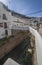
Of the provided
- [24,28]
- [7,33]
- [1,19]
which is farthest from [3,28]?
[1,19]

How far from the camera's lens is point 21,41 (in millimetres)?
15555

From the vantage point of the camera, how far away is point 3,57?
41.3 ft

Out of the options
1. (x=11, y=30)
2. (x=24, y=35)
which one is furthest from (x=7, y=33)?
(x=24, y=35)

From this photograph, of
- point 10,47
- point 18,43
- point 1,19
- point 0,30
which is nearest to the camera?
point 10,47

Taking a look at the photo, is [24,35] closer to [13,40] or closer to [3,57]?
[13,40]

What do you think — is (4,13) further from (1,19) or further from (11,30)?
(11,30)

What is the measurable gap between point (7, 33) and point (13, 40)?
15.4 ft

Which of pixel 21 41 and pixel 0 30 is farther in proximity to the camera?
pixel 0 30

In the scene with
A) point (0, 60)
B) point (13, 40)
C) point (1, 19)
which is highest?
point (1, 19)

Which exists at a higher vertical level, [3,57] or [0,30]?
[0,30]

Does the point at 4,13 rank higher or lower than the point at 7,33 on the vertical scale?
higher

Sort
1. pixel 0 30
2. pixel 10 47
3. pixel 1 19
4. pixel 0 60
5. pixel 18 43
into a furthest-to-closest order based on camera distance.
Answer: pixel 1 19
pixel 0 30
pixel 18 43
pixel 10 47
pixel 0 60

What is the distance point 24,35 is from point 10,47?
9.03 ft

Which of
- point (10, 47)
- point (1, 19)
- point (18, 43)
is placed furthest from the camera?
point (1, 19)
